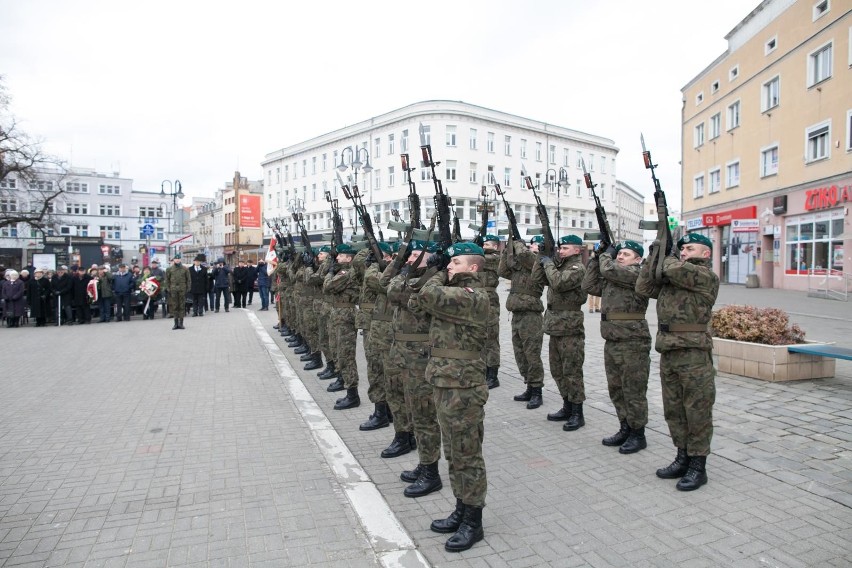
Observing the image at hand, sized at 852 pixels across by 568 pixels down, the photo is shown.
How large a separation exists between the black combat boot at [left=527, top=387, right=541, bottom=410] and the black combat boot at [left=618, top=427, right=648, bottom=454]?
1627mm

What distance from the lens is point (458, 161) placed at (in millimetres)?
50531

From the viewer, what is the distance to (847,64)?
68.8 ft

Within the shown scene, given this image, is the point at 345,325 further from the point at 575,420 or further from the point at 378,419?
the point at 575,420

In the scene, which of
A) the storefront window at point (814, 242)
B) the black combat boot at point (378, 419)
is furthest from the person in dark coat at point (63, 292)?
the storefront window at point (814, 242)

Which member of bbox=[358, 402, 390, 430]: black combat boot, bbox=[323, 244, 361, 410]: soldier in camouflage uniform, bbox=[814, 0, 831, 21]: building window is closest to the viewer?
bbox=[358, 402, 390, 430]: black combat boot

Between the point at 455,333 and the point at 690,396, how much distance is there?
2158 millimetres

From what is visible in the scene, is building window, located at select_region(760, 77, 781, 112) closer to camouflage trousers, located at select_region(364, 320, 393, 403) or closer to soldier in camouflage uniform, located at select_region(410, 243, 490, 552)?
camouflage trousers, located at select_region(364, 320, 393, 403)

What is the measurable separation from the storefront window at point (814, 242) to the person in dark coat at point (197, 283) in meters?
23.1

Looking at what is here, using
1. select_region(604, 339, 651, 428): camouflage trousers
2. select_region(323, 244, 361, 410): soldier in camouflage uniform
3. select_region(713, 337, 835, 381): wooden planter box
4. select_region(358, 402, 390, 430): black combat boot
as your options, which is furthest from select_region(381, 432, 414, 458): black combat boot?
select_region(713, 337, 835, 381): wooden planter box

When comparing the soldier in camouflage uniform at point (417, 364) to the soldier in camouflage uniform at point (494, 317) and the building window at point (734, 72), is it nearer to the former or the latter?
the soldier in camouflage uniform at point (494, 317)

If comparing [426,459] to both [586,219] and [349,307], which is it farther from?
[586,219]

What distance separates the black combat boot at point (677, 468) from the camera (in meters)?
4.68

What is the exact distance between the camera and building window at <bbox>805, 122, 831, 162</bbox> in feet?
73.4

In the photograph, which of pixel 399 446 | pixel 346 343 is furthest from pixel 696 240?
pixel 346 343
